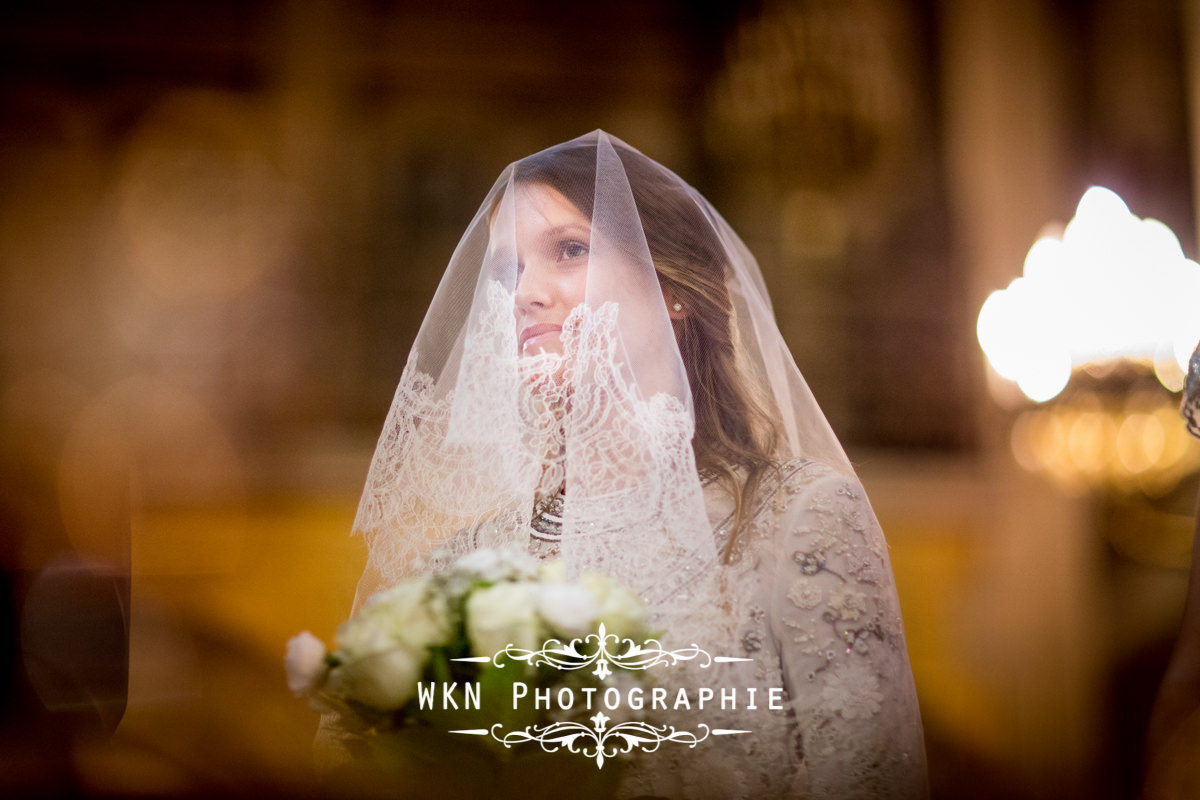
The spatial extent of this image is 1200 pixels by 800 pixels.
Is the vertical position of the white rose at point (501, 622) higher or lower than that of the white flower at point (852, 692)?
higher

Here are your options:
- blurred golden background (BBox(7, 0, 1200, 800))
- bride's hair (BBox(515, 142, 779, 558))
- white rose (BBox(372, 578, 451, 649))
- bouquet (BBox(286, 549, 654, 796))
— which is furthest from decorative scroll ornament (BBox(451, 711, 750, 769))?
blurred golden background (BBox(7, 0, 1200, 800))

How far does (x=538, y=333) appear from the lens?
3.85 ft

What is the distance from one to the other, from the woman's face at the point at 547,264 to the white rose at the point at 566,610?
15.3 inches

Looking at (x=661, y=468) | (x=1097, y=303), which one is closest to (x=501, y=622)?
(x=661, y=468)

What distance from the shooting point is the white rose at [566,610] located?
2.85 feet

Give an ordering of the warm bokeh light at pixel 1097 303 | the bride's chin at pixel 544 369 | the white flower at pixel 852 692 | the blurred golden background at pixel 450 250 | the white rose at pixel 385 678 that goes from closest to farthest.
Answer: the white rose at pixel 385 678, the white flower at pixel 852 692, the bride's chin at pixel 544 369, the warm bokeh light at pixel 1097 303, the blurred golden background at pixel 450 250

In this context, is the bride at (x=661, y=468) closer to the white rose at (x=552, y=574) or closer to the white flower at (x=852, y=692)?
the white flower at (x=852, y=692)

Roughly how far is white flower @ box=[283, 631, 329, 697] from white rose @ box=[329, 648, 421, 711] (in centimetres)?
4

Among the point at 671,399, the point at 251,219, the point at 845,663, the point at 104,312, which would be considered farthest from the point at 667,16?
the point at 845,663

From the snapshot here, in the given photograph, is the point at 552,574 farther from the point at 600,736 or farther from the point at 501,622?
the point at 600,736

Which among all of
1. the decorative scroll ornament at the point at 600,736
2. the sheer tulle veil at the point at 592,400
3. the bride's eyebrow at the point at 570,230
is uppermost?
the bride's eyebrow at the point at 570,230

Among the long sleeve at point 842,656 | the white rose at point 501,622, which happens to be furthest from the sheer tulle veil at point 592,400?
the white rose at point 501,622

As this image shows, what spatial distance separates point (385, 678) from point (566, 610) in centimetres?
19

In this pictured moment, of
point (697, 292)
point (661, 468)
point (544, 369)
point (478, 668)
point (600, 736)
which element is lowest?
point (600, 736)
